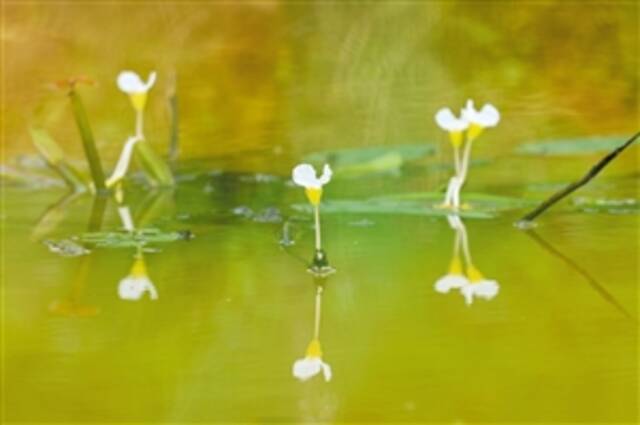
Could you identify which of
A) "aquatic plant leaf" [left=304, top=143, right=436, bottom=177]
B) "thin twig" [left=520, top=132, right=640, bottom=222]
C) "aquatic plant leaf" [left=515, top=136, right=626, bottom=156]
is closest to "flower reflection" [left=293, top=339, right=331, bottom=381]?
"thin twig" [left=520, top=132, right=640, bottom=222]

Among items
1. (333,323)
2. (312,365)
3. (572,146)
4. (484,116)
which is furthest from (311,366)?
(572,146)

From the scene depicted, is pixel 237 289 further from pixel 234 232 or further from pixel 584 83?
pixel 584 83

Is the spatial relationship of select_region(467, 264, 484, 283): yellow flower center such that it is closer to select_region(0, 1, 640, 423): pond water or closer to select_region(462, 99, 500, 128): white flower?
select_region(0, 1, 640, 423): pond water

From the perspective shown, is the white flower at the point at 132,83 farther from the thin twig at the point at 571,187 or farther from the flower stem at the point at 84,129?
the thin twig at the point at 571,187

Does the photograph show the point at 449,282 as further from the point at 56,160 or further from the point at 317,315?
Result: the point at 56,160

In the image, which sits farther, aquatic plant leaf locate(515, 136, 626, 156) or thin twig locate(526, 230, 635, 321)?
aquatic plant leaf locate(515, 136, 626, 156)

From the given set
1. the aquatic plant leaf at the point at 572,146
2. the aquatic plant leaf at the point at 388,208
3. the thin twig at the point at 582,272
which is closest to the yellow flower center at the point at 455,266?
the thin twig at the point at 582,272
